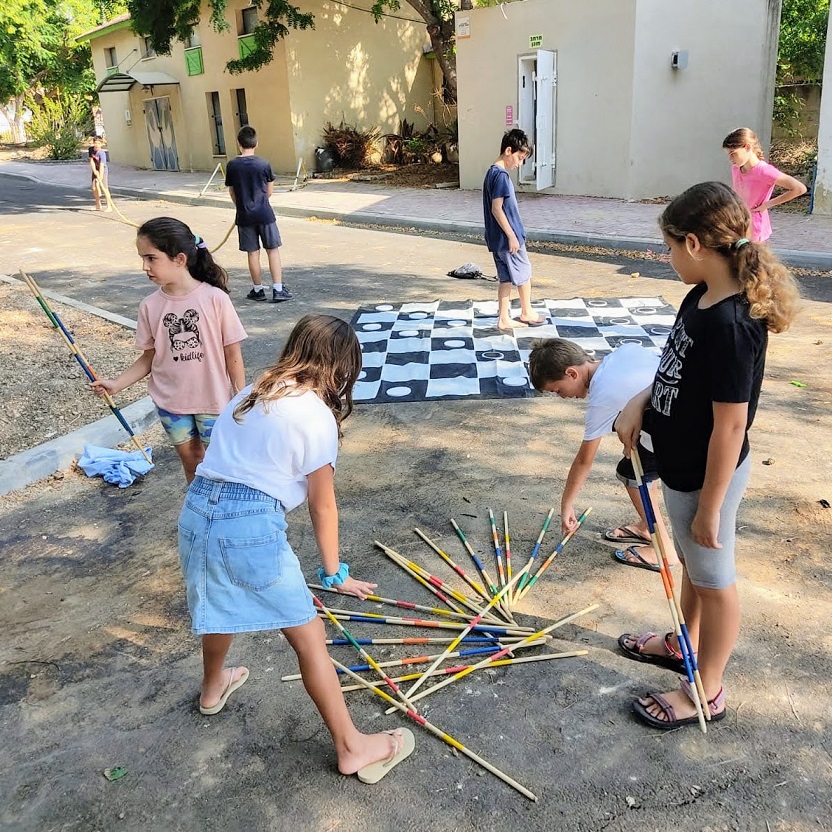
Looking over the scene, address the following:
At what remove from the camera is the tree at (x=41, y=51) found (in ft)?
110

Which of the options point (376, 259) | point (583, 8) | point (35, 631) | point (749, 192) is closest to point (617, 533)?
point (35, 631)

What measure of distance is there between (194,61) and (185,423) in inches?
938

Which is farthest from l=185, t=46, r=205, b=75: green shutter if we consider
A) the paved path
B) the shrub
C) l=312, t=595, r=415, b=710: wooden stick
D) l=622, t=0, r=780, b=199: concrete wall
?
l=312, t=595, r=415, b=710: wooden stick

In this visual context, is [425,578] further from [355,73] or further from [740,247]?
[355,73]

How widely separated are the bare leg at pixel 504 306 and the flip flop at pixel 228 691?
4.51 metres

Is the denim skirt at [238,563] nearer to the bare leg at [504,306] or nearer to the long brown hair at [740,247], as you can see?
the long brown hair at [740,247]

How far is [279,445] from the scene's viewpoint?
7.06 feet

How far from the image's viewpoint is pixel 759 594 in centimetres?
312

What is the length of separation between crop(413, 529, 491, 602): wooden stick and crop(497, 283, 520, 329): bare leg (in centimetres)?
341

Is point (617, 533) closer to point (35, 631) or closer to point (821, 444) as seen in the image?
point (821, 444)

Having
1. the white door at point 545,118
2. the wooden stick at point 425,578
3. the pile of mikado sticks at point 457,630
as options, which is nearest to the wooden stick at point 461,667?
the pile of mikado sticks at point 457,630

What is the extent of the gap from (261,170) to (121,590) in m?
5.53

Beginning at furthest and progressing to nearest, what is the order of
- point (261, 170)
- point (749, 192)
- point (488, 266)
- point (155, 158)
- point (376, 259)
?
point (155, 158) → point (376, 259) → point (488, 266) → point (261, 170) → point (749, 192)

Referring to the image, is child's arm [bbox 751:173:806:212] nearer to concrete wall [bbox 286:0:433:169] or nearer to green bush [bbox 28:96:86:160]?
concrete wall [bbox 286:0:433:169]
